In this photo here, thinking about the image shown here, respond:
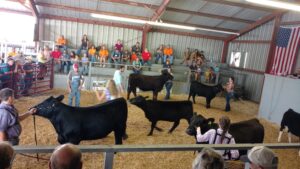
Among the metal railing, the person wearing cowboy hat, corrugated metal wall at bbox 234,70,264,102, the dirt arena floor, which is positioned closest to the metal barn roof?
corrugated metal wall at bbox 234,70,264,102

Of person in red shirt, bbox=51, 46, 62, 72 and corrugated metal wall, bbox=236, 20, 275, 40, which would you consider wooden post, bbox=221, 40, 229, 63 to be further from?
person in red shirt, bbox=51, 46, 62, 72

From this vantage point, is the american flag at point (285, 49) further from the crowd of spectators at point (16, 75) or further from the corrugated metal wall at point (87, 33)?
the crowd of spectators at point (16, 75)

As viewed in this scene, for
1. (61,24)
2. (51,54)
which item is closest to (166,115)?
(51,54)

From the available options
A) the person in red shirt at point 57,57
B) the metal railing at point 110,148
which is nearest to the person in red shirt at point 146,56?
the person in red shirt at point 57,57

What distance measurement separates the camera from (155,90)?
11.2 metres

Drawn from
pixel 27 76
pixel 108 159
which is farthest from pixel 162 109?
pixel 27 76

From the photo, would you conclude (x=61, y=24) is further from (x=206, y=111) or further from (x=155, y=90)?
(x=206, y=111)

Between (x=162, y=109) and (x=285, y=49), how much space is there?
31.9 ft

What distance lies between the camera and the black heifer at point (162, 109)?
6.80 metres

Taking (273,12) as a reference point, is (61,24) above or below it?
below

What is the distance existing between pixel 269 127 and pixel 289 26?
24.8 ft

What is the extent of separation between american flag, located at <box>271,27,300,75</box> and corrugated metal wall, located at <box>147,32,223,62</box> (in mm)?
6597

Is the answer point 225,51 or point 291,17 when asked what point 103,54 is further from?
point 291,17

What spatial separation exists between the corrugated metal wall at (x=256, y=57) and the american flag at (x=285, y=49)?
1.89 m
